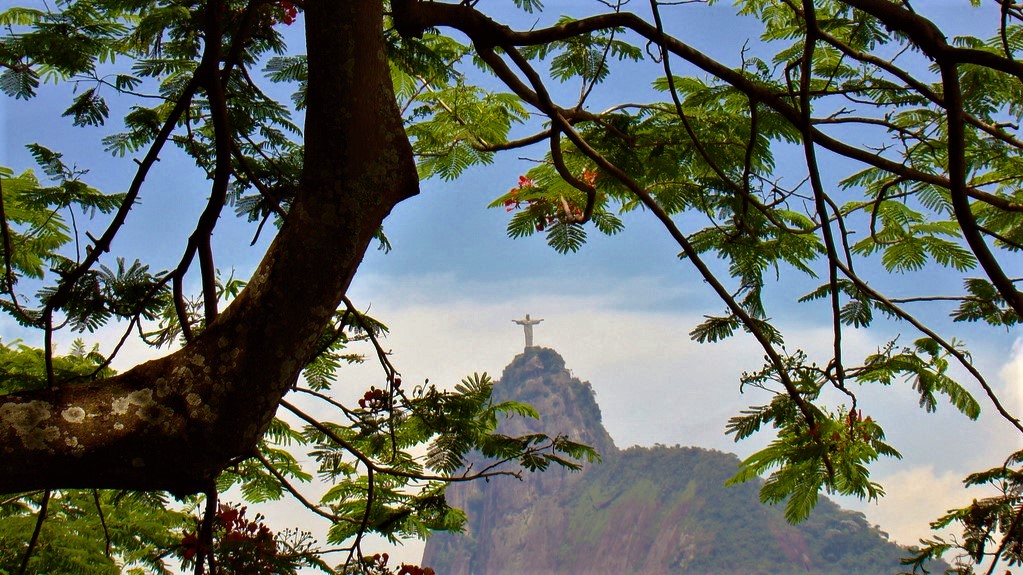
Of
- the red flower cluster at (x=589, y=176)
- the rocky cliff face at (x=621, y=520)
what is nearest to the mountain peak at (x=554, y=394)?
the rocky cliff face at (x=621, y=520)

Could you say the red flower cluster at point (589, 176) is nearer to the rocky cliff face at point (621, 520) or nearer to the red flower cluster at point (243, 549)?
the red flower cluster at point (243, 549)

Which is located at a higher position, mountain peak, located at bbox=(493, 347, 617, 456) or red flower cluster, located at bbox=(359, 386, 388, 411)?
mountain peak, located at bbox=(493, 347, 617, 456)

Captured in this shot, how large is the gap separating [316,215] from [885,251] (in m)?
2.59

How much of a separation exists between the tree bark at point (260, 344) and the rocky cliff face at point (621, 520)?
2331 inches

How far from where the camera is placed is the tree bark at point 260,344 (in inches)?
44.8

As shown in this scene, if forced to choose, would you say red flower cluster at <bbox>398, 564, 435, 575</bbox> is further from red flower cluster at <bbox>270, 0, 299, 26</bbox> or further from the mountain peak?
the mountain peak

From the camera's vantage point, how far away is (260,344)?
1.21 m

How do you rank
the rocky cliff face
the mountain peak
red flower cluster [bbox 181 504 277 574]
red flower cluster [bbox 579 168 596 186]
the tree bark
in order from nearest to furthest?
the tree bark
red flower cluster [bbox 181 504 277 574]
red flower cluster [bbox 579 168 596 186]
the rocky cliff face
the mountain peak

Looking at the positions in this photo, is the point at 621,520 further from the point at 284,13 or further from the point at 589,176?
the point at 284,13

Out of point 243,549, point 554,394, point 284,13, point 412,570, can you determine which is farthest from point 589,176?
point 554,394

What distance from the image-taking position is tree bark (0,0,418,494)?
114 cm

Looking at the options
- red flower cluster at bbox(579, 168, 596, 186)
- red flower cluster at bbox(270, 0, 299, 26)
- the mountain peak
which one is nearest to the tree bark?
red flower cluster at bbox(270, 0, 299, 26)

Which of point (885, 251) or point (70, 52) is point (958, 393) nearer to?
point (885, 251)

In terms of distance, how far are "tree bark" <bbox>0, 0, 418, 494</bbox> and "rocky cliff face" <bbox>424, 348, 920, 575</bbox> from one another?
194ft
